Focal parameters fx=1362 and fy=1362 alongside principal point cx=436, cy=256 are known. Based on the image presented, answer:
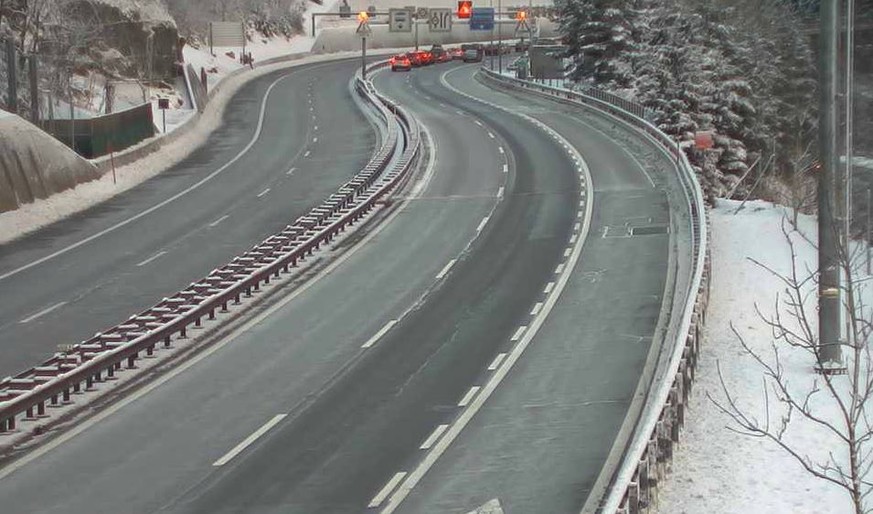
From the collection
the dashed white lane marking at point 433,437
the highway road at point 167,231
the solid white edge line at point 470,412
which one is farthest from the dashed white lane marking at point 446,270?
the dashed white lane marking at point 433,437

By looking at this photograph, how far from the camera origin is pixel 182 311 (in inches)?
977

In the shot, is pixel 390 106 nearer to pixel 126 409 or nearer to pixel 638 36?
pixel 638 36

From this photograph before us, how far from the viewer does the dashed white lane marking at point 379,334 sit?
2380 cm

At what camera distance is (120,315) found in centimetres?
2691

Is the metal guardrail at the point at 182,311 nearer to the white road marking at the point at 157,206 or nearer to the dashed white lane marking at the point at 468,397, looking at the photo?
the white road marking at the point at 157,206

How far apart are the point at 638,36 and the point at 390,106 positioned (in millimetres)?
18650

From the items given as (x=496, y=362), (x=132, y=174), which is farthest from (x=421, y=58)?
(x=496, y=362)

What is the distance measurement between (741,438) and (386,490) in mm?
4680

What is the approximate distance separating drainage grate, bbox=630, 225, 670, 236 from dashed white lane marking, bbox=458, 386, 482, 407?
1384 centimetres

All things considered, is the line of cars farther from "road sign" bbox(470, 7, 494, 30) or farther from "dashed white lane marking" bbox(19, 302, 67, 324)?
"dashed white lane marking" bbox(19, 302, 67, 324)

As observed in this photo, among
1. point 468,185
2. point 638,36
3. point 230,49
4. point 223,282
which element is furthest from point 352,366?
point 230,49

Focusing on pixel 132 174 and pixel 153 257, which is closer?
pixel 153 257

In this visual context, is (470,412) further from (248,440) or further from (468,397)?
(248,440)

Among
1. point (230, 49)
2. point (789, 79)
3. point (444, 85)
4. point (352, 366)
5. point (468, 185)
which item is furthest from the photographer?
point (230, 49)
